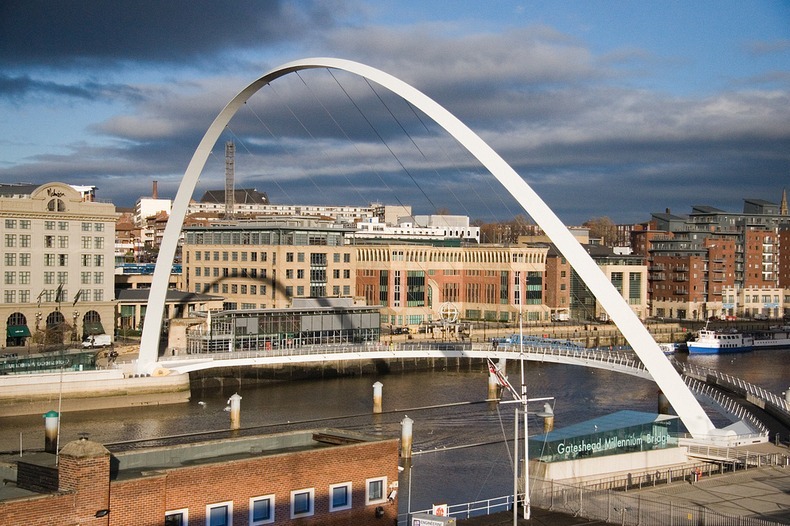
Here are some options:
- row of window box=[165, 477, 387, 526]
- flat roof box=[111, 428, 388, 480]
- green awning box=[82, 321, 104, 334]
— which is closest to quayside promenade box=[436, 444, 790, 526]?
row of window box=[165, 477, 387, 526]

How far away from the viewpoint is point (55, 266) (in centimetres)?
6312

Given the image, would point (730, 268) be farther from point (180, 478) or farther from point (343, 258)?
point (180, 478)

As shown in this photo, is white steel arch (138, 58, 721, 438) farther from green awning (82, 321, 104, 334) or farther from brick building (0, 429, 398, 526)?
green awning (82, 321, 104, 334)

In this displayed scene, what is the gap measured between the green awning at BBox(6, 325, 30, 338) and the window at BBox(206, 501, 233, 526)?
48118 millimetres

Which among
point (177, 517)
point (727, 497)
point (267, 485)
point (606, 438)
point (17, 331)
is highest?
point (267, 485)

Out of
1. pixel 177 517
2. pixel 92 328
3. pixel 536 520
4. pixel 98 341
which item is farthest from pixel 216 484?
pixel 92 328

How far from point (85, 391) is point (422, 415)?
14813mm

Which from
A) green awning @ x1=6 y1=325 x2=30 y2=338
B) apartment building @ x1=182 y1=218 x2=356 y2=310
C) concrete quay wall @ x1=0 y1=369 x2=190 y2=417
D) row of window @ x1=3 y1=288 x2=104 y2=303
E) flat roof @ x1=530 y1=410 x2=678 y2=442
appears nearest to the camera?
flat roof @ x1=530 y1=410 x2=678 y2=442

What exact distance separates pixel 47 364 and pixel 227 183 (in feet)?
Result: 223

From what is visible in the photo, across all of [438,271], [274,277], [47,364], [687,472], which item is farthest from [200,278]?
[687,472]

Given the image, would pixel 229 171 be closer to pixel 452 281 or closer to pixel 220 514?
pixel 452 281

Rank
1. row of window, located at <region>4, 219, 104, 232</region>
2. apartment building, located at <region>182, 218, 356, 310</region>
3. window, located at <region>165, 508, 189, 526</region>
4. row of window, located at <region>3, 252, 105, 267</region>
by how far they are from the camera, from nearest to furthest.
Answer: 1. window, located at <region>165, 508, 189, 526</region>
2. row of window, located at <region>3, 252, 105, 267</region>
3. row of window, located at <region>4, 219, 104, 232</region>
4. apartment building, located at <region>182, 218, 356, 310</region>

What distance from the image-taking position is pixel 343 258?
73250 millimetres

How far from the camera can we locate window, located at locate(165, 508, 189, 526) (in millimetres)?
15117
